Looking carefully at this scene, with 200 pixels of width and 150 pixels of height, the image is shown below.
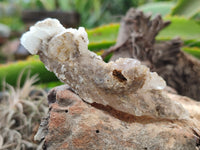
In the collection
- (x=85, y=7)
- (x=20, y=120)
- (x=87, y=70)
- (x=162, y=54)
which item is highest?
(x=87, y=70)

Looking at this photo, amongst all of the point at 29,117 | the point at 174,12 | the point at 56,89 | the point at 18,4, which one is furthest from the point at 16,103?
the point at 18,4

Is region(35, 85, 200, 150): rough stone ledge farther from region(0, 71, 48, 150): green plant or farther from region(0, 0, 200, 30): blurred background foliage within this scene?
region(0, 0, 200, 30): blurred background foliage

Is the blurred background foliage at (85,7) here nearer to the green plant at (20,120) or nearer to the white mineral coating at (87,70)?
the green plant at (20,120)

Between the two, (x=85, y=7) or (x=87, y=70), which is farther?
(x=85, y=7)

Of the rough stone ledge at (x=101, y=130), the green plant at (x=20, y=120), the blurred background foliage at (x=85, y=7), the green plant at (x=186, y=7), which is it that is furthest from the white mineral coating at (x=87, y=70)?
the blurred background foliage at (x=85, y=7)

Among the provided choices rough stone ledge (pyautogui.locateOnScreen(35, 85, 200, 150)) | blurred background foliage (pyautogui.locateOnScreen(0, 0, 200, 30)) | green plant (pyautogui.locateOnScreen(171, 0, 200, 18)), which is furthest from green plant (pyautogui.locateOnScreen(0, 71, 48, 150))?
blurred background foliage (pyautogui.locateOnScreen(0, 0, 200, 30))

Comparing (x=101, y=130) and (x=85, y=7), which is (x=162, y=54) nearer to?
(x=101, y=130)

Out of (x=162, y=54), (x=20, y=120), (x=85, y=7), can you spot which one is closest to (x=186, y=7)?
(x=162, y=54)
